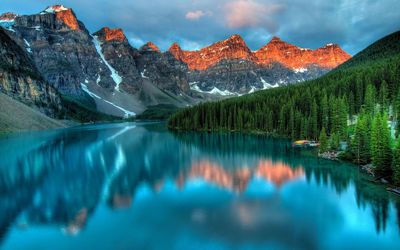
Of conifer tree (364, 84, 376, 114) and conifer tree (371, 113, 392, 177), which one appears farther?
conifer tree (364, 84, 376, 114)

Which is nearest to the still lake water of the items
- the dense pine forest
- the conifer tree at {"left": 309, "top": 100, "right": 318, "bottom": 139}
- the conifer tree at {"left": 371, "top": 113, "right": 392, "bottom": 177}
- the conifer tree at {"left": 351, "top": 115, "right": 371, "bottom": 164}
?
the conifer tree at {"left": 371, "top": 113, "right": 392, "bottom": 177}

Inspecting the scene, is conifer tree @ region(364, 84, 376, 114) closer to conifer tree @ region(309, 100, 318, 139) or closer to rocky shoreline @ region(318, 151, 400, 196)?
conifer tree @ region(309, 100, 318, 139)

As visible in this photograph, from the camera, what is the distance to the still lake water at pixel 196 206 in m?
25.0

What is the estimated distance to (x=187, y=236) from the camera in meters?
25.5

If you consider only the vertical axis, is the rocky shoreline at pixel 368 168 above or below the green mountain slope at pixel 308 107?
below

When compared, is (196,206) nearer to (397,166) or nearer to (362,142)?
(397,166)

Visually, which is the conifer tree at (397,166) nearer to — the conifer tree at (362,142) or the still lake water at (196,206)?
the still lake water at (196,206)

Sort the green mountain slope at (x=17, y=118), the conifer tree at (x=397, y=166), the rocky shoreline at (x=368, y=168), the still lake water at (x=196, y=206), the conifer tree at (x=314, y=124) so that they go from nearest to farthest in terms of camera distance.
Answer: the still lake water at (x=196, y=206) → the rocky shoreline at (x=368, y=168) → the conifer tree at (x=397, y=166) → the conifer tree at (x=314, y=124) → the green mountain slope at (x=17, y=118)

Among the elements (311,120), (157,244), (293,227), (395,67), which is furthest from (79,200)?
(395,67)

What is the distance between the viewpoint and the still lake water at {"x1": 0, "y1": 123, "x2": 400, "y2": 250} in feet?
82.1

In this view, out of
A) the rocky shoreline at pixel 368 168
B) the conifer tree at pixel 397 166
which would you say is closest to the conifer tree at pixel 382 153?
the rocky shoreline at pixel 368 168

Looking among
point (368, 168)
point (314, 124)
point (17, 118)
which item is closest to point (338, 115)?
point (314, 124)

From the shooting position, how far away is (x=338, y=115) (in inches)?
3029

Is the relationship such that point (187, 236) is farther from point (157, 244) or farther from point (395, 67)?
point (395, 67)
